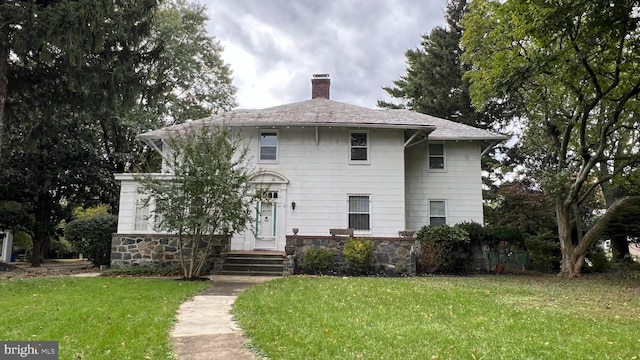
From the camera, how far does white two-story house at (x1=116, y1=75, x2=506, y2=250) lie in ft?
47.2

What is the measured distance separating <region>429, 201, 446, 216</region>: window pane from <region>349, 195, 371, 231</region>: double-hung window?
2.73 metres

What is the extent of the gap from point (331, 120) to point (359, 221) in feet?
11.8

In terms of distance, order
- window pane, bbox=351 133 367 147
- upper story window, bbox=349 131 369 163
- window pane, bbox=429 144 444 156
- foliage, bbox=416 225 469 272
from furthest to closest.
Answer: window pane, bbox=429 144 444 156
window pane, bbox=351 133 367 147
upper story window, bbox=349 131 369 163
foliage, bbox=416 225 469 272

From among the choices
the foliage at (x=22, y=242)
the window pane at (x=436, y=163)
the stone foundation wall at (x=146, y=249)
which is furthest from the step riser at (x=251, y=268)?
the foliage at (x=22, y=242)

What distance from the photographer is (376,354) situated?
420 cm

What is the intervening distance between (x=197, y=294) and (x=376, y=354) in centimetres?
527

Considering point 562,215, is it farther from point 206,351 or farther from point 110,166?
point 110,166

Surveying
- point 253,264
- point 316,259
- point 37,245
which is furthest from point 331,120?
point 37,245

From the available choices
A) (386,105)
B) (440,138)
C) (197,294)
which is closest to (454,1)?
(386,105)

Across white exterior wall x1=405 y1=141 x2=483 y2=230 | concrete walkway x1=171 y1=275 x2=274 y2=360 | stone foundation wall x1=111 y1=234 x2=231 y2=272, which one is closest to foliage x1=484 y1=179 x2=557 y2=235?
white exterior wall x1=405 y1=141 x2=483 y2=230

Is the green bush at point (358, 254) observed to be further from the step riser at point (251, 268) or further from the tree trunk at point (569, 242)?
the tree trunk at point (569, 242)

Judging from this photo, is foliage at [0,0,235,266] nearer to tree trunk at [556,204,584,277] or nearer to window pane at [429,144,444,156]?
window pane at [429,144,444,156]

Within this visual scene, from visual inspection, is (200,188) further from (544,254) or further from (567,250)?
(544,254)

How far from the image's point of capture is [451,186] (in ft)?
51.4
